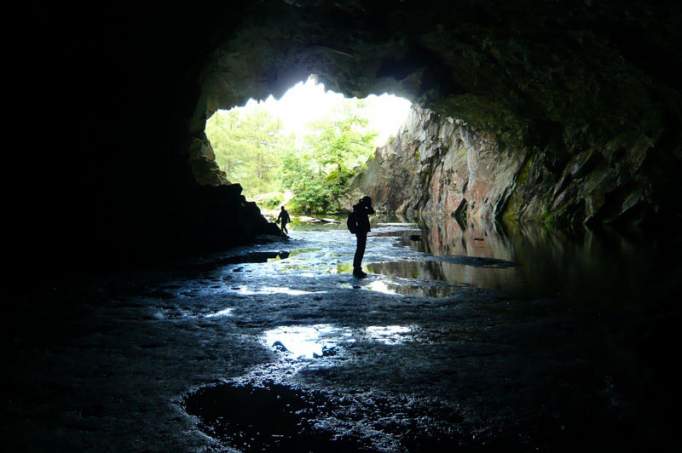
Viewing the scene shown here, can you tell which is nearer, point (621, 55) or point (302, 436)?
point (302, 436)

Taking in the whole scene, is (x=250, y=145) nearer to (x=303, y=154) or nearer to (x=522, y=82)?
(x=303, y=154)

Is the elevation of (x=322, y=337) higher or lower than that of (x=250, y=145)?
lower

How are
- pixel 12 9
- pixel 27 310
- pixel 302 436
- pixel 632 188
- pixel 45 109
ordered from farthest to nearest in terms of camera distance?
1. pixel 632 188
2. pixel 45 109
3. pixel 12 9
4. pixel 27 310
5. pixel 302 436

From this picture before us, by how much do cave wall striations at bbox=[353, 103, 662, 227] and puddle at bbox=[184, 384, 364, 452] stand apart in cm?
2113

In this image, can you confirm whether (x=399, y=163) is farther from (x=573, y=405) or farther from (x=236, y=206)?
(x=573, y=405)

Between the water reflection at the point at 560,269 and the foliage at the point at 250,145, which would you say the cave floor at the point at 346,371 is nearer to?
the water reflection at the point at 560,269

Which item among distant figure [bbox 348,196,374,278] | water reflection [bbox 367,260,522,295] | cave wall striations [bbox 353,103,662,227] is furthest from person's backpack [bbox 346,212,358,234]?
cave wall striations [bbox 353,103,662,227]

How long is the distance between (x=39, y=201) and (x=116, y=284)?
3.54 meters

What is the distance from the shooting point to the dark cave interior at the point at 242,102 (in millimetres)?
3793

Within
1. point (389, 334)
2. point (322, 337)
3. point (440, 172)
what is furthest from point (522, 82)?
point (440, 172)

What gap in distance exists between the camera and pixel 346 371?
3.98 meters

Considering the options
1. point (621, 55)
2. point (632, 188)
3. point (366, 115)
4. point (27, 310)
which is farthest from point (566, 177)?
point (366, 115)

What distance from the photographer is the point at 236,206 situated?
17.7 m

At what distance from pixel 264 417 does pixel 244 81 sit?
784 inches
